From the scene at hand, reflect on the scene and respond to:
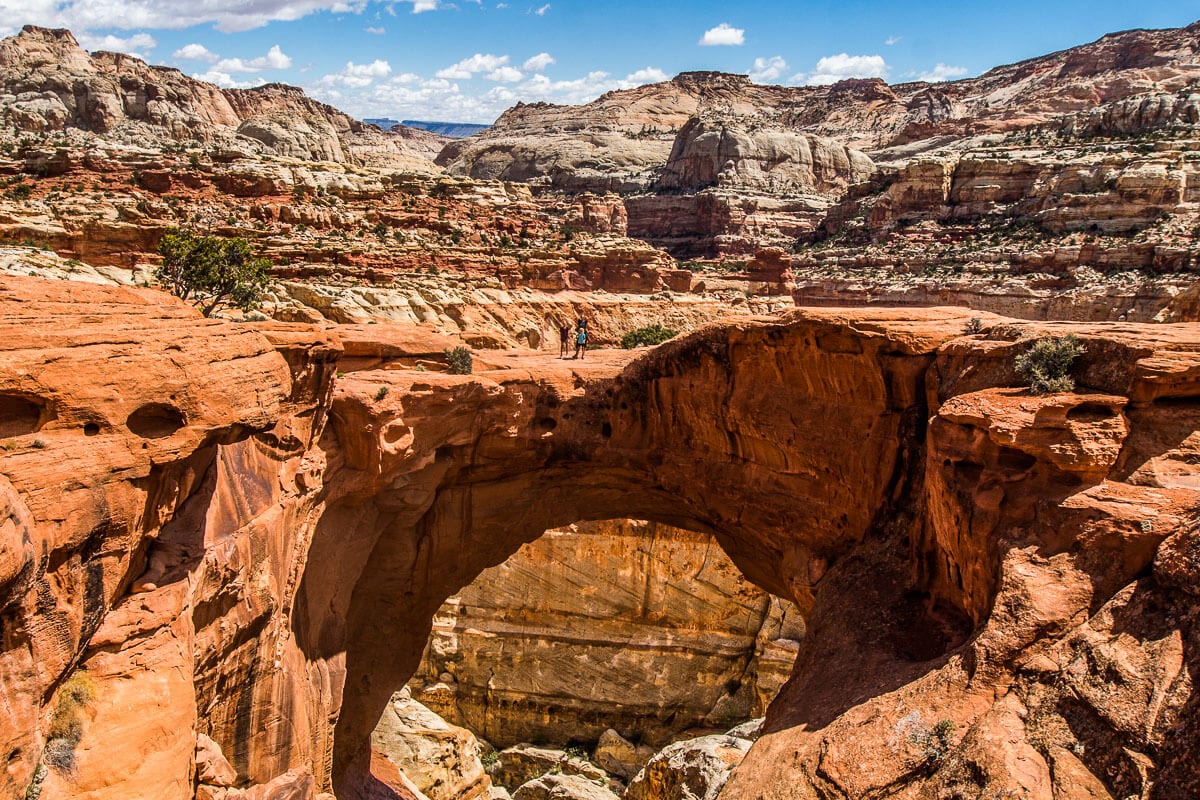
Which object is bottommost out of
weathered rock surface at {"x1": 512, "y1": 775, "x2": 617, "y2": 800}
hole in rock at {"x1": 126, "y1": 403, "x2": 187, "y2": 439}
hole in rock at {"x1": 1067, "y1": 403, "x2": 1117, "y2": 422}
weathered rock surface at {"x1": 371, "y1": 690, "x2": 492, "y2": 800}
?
weathered rock surface at {"x1": 512, "y1": 775, "x2": 617, "y2": 800}

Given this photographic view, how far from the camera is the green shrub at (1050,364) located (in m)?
10.2

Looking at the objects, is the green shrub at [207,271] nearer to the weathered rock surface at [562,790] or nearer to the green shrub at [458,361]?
the green shrub at [458,361]

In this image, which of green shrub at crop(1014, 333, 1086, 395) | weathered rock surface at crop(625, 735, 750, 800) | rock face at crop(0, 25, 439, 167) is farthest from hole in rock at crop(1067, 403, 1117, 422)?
rock face at crop(0, 25, 439, 167)

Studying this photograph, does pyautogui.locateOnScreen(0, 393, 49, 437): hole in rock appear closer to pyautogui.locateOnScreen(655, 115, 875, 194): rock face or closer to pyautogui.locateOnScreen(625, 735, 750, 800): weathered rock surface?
pyautogui.locateOnScreen(625, 735, 750, 800): weathered rock surface

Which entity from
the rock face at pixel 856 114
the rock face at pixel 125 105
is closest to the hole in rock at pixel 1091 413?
the rock face at pixel 125 105

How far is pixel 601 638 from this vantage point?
90.9 feet

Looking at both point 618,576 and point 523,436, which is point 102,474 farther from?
point 618,576

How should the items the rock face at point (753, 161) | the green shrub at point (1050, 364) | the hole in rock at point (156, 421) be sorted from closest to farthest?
the hole in rock at point (156, 421) → the green shrub at point (1050, 364) → the rock face at point (753, 161)

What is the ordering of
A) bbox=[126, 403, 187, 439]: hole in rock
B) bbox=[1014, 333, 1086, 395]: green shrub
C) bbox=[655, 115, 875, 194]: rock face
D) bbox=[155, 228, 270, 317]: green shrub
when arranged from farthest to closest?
bbox=[655, 115, 875, 194]: rock face
bbox=[155, 228, 270, 317]: green shrub
bbox=[1014, 333, 1086, 395]: green shrub
bbox=[126, 403, 187, 439]: hole in rock

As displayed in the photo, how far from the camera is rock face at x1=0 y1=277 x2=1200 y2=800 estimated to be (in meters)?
7.14

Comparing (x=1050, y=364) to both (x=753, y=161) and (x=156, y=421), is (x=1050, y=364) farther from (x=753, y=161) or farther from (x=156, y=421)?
(x=753, y=161)

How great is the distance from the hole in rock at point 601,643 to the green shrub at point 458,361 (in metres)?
12.5

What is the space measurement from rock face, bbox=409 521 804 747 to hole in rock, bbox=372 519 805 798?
36 mm

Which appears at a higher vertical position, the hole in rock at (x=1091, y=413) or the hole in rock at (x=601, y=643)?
the hole in rock at (x=1091, y=413)
